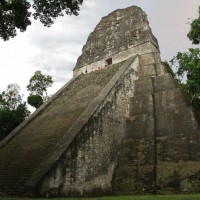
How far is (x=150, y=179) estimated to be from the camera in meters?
10.9

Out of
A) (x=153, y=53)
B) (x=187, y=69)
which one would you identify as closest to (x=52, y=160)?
(x=187, y=69)

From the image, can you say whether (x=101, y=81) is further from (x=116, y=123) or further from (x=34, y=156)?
(x=34, y=156)

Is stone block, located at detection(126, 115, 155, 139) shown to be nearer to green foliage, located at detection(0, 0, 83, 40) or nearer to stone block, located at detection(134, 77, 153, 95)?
stone block, located at detection(134, 77, 153, 95)

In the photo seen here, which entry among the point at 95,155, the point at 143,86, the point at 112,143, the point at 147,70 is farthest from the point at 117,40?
the point at 95,155

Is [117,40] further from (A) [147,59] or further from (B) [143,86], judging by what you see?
(B) [143,86]

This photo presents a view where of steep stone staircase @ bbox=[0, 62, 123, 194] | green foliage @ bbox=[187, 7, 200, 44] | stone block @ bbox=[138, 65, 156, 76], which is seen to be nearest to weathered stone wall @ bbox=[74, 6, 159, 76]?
stone block @ bbox=[138, 65, 156, 76]

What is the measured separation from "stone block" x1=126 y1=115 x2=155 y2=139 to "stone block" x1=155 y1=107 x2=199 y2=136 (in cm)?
29

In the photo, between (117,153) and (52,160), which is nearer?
(52,160)

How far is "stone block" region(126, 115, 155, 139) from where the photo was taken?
12562 mm

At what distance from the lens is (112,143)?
39.9ft

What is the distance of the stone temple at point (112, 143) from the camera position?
992 centimetres

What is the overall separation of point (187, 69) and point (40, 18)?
825 cm

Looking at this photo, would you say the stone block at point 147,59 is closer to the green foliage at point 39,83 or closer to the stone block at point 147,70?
the stone block at point 147,70

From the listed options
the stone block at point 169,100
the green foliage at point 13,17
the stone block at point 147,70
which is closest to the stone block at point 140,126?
the stone block at point 169,100
